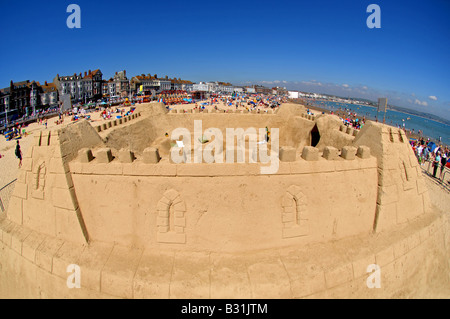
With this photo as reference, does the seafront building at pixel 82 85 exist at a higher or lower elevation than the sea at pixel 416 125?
higher

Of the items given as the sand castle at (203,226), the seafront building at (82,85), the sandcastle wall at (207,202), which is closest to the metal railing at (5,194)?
the sand castle at (203,226)

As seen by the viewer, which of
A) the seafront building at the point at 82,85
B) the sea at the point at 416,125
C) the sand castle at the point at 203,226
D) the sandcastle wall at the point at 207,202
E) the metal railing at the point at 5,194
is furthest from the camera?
the seafront building at the point at 82,85

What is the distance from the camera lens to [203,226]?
5.75 meters

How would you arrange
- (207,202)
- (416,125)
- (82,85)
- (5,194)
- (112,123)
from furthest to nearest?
(82,85)
(416,125)
(5,194)
(112,123)
(207,202)

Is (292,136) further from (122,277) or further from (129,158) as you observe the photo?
(122,277)

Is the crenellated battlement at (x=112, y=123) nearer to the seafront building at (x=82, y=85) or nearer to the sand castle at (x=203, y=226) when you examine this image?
the sand castle at (x=203, y=226)

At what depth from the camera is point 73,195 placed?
19.3 ft

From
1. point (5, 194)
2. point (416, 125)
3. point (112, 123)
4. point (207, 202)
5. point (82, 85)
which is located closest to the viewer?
point (207, 202)

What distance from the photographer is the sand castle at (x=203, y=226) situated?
5371 millimetres

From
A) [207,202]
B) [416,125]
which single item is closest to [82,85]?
[207,202]

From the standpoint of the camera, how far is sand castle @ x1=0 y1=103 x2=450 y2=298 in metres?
5.37

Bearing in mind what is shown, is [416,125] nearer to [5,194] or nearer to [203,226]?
[203,226]

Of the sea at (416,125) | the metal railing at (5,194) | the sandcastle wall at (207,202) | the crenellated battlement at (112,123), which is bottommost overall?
the metal railing at (5,194)
